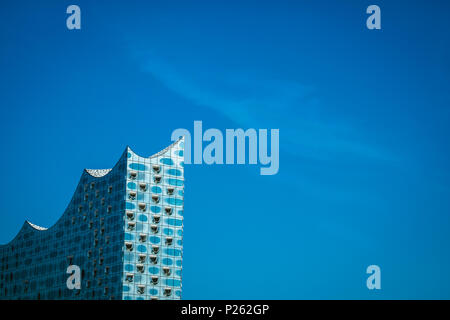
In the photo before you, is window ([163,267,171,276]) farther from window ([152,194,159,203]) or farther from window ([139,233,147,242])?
window ([152,194,159,203])

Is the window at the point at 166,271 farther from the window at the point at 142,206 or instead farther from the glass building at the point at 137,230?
the window at the point at 142,206

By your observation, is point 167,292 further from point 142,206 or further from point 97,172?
point 97,172

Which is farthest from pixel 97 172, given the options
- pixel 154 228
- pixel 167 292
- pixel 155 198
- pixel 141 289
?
pixel 167 292

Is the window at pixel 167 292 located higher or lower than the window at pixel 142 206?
lower

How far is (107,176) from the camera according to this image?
180 m

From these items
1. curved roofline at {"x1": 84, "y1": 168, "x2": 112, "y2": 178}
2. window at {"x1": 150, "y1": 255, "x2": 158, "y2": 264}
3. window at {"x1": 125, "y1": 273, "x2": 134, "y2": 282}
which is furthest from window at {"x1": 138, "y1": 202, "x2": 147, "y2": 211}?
curved roofline at {"x1": 84, "y1": 168, "x2": 112, "y2": 178}

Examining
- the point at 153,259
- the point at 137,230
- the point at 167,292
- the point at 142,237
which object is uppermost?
the point at 137,230

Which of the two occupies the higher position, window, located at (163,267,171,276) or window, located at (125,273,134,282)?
window, located at (163,267,171,276)

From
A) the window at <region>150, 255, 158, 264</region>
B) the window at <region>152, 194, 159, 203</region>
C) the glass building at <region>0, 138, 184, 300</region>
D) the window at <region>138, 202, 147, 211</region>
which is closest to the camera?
the glass building at <region>0, 138, 184, 300</region>

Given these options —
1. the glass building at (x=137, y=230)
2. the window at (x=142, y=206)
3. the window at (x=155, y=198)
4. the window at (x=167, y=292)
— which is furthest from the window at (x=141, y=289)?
the window at (x=155, y=198)
